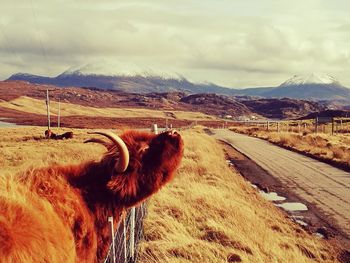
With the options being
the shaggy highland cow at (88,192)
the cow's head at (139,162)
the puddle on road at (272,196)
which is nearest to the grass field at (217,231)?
the shaggy highland cow at (88,192)

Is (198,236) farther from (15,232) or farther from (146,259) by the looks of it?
(15,232)

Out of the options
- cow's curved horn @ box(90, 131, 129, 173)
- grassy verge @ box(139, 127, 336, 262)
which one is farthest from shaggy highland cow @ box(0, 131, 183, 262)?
grassy verge @ box(139, 127, 336, 262)

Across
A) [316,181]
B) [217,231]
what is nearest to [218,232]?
[217,231]

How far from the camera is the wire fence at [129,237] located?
5047 mm

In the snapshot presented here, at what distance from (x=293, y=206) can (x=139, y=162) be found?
728cm

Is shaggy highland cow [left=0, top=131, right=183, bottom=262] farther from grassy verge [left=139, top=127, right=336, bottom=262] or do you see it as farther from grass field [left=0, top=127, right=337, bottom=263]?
grassy verge [left=139, top=127, right=336, bottom=262]

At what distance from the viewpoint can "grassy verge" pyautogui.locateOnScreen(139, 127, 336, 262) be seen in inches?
233

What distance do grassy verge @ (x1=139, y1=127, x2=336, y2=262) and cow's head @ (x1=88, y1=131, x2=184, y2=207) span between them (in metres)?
1.68

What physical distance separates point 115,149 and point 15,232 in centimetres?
165

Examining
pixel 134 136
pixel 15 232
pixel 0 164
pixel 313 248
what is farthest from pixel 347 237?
→ pixel 0 164

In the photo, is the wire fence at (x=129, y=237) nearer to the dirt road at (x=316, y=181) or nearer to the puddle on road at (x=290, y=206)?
the puddle on road at (x=290, y=206)

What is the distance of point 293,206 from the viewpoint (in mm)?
10477

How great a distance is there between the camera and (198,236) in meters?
6.84

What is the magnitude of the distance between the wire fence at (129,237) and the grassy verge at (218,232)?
0.13 meters
